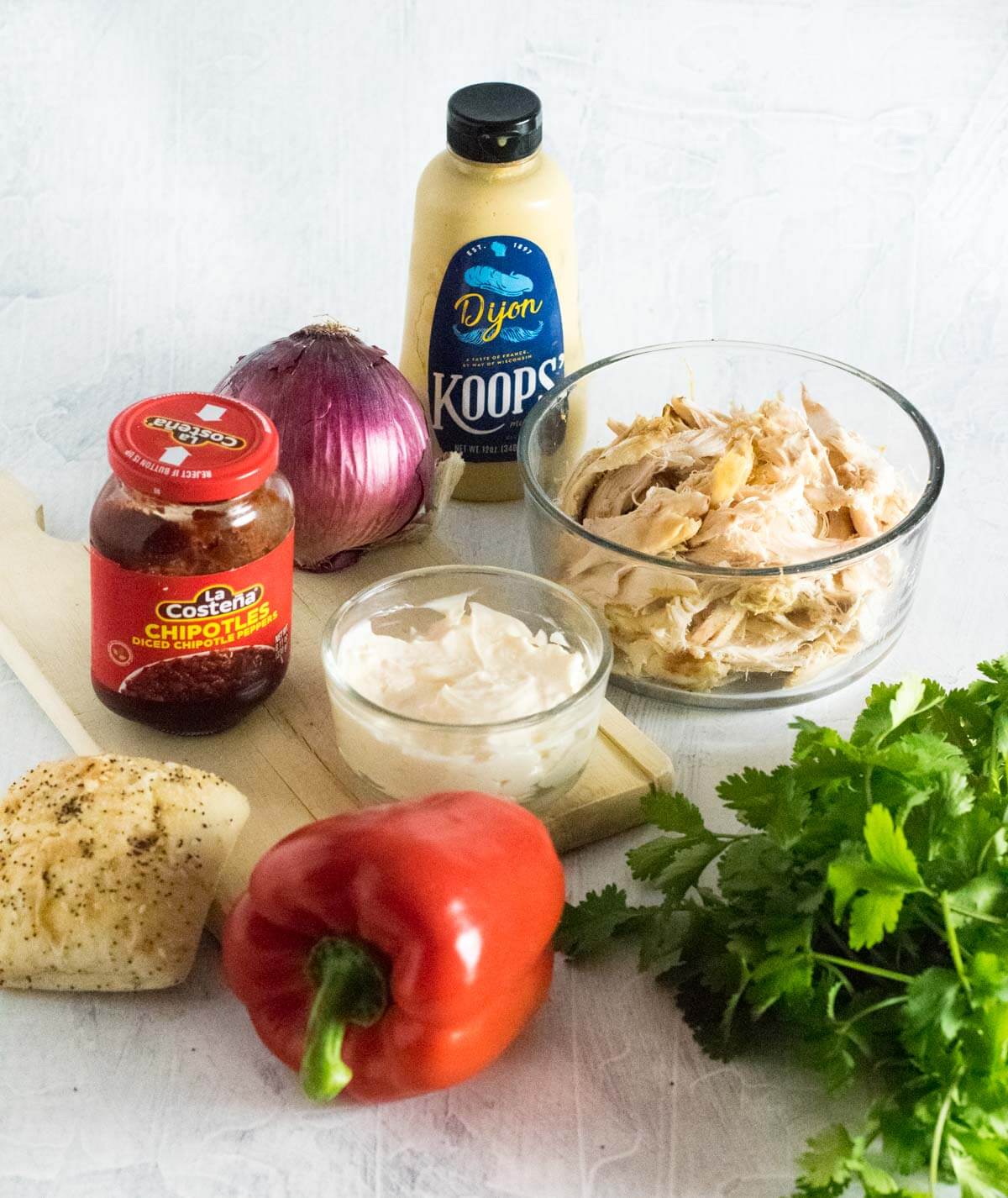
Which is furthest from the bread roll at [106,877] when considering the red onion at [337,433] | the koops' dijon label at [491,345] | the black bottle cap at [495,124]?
the black bottle cap at [495,124]

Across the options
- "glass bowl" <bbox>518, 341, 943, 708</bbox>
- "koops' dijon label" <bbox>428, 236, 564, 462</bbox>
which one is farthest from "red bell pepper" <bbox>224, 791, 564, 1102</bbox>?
"koops' dijon label" <bbox>428, 236, 564, 462</bbox>

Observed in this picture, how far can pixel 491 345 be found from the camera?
2328 millimetres

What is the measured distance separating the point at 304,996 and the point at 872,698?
66 cm

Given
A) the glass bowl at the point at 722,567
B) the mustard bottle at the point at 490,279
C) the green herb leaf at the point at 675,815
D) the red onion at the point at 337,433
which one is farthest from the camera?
the mustard bottle at the point at 490,279

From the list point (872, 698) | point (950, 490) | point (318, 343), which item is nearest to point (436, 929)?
point (872, 698)

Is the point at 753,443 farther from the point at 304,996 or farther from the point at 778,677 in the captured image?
the point at 304,996

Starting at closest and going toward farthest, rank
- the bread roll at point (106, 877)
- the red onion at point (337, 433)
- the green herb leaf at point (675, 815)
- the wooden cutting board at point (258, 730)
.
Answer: the bread roll at point (106, 877), the green herb leaf at point (675, 815), the wooden cutting board at point (258, 730), the red onion at point (337, 433)

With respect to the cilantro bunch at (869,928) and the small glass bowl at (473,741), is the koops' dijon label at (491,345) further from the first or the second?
the cilantro bunch at (869,928)

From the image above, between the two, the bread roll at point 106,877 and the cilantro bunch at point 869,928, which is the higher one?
the cilantro bunch at point 869,928

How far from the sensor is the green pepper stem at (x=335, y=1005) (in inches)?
54.2

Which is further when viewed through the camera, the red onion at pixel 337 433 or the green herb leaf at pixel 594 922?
the red onion at pixel 337 433

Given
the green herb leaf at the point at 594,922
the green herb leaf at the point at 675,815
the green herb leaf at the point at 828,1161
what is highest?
the green herb leaf at the point at 675,815

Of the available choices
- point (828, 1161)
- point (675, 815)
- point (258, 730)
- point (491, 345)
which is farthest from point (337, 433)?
point (828, 1161)

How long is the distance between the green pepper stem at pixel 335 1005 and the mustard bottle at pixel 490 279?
1.12m
